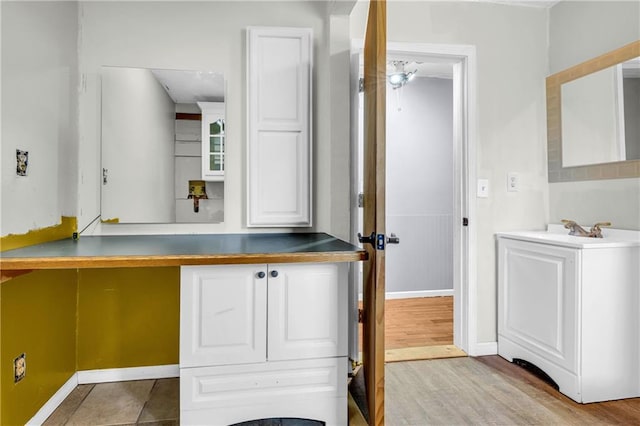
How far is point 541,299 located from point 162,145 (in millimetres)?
2414

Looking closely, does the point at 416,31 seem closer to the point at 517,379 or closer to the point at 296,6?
the point at 296,6

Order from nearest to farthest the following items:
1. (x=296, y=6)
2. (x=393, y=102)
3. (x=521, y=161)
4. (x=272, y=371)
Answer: (x=272, y=371) → (x=296, y=6) → (x=521, y=161) → (x=393, y=102)

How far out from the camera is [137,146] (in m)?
2.19

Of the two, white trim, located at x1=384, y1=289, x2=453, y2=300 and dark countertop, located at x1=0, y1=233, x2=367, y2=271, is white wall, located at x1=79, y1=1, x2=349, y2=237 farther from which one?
white trim, located at x1=384, y1=289, x2=453, y2=300

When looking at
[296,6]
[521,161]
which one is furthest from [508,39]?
[296,6]

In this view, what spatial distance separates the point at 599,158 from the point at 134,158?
2803mm

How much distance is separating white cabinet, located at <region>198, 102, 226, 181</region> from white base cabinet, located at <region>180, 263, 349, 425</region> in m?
0.84

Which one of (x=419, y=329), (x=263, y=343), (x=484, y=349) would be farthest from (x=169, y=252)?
(x=419, y=329)

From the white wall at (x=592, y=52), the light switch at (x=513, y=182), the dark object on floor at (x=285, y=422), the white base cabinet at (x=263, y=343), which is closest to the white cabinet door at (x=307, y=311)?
the white base cabinet at (x=263, y=343)

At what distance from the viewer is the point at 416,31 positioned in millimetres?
2518

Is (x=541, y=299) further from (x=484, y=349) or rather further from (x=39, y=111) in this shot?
(x=39, y=111)

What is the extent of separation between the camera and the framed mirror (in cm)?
219

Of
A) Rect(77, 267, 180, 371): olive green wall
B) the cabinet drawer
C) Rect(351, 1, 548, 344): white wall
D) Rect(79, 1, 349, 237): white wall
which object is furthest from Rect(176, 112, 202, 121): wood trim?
Rect(351, 1, 548, 344): white wall

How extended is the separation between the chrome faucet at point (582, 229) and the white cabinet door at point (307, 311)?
5.39 feet
